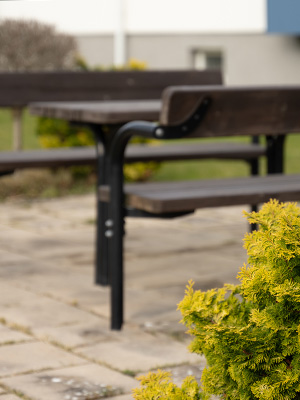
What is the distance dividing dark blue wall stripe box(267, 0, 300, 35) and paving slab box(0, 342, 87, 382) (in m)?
12.3

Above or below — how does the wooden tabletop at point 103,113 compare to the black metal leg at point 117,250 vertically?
above

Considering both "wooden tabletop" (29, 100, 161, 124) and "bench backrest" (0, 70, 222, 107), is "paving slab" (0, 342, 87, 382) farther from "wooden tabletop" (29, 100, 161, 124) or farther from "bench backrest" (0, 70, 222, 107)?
"bench backrest" (0, 70, 222, 107)

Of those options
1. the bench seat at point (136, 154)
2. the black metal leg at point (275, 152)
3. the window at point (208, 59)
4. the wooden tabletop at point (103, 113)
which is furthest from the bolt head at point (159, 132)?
the window at point (208, 59)

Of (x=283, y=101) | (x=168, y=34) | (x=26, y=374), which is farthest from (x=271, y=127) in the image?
(x=168, y=34)

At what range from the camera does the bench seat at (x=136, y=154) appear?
220 inches

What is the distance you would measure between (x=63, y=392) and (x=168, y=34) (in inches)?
594

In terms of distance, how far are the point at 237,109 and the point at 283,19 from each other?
1156 centimetres

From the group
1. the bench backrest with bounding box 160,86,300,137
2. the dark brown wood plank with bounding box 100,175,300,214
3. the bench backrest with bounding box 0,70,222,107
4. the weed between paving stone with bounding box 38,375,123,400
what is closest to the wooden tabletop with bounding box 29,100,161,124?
the dark brown wood plank with bounding box 100,175,300,214

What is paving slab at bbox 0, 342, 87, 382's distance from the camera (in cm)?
367

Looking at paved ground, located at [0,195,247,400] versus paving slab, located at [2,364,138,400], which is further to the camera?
paved ground, located at [0,195,247,400]

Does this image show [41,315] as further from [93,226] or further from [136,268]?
[93,226]

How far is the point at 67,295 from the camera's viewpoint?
16.1 feet

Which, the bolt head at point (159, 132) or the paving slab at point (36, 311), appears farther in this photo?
the paving slab at point (36, 311)

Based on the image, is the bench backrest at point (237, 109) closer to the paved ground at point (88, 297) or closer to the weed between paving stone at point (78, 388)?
the paved ground at point (88, 297)
